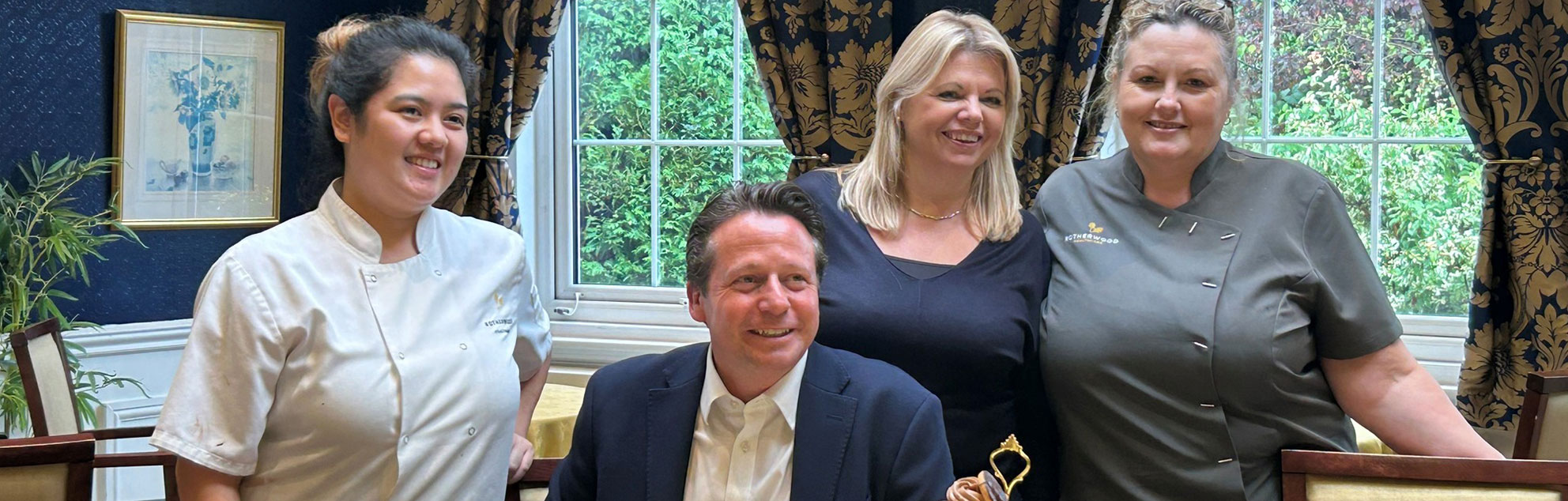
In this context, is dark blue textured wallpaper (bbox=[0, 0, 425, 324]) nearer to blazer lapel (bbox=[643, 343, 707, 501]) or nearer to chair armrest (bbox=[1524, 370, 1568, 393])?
blazer lapel (bbox=[643, 343, 707, 501])

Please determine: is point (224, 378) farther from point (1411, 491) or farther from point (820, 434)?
point (1411, 491)

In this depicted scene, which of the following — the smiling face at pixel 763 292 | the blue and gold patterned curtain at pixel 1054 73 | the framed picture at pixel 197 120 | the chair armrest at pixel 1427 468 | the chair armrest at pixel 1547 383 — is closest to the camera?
the smiling face at pixel 763 292

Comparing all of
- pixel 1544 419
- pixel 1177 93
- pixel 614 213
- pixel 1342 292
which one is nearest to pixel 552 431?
pixel 614 213

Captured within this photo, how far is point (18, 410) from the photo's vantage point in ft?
11.5

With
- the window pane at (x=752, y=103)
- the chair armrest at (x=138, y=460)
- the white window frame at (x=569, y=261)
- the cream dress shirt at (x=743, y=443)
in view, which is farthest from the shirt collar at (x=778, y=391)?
the window pane at (x=752, y=103)

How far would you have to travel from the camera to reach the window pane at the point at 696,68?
4.33m

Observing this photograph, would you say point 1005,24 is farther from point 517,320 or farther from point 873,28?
point 517,320

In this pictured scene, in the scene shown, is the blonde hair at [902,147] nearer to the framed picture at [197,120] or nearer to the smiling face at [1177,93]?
the smiling face at [1177,93]

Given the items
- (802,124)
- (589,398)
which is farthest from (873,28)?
(589,398)

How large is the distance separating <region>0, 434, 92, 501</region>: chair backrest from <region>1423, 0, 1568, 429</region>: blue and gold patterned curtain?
3158 millimetres

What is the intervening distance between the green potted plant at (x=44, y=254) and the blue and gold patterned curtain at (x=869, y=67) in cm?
204

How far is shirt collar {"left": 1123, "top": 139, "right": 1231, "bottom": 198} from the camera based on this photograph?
213cm

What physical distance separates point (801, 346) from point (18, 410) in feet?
9.28

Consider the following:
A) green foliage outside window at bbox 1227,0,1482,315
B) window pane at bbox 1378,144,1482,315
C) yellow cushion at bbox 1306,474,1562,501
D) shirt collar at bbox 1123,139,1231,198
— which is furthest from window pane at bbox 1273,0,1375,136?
yellow cushion at bbox 1306,474,1562,501
